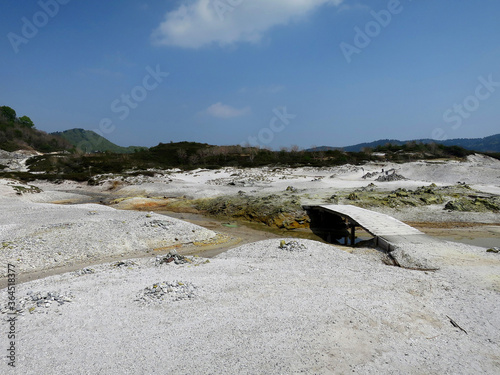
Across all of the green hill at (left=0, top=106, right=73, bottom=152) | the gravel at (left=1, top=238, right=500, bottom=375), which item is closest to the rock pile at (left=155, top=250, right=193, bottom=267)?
the gravel at (left=1, top=238, right=500, bottom=375)

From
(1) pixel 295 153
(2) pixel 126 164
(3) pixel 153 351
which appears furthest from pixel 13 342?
(1) pixel 295 153

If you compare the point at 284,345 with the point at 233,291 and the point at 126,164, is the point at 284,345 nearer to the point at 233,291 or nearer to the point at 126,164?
the point at 233,291

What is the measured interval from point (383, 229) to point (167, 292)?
1142cm

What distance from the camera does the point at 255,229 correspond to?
19.6m

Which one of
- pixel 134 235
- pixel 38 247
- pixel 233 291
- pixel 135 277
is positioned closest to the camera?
pixel 233 291

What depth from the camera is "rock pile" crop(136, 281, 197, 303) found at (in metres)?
7.31

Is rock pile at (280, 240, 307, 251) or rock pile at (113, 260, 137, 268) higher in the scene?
rock pile at (113, 260, 137, 268)

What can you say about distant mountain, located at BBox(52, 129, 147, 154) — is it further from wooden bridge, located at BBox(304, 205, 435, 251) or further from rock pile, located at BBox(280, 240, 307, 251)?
rock pile, located at BBox(280, 240, 307, 251)

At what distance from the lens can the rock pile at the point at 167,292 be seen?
24.0ft

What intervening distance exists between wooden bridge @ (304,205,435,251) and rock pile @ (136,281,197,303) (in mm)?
9022

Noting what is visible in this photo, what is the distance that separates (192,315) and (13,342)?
10.7ft

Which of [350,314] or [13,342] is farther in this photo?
[350,314]

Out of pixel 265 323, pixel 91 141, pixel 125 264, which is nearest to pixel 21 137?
pixel 125 264

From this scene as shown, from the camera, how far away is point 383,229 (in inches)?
580
